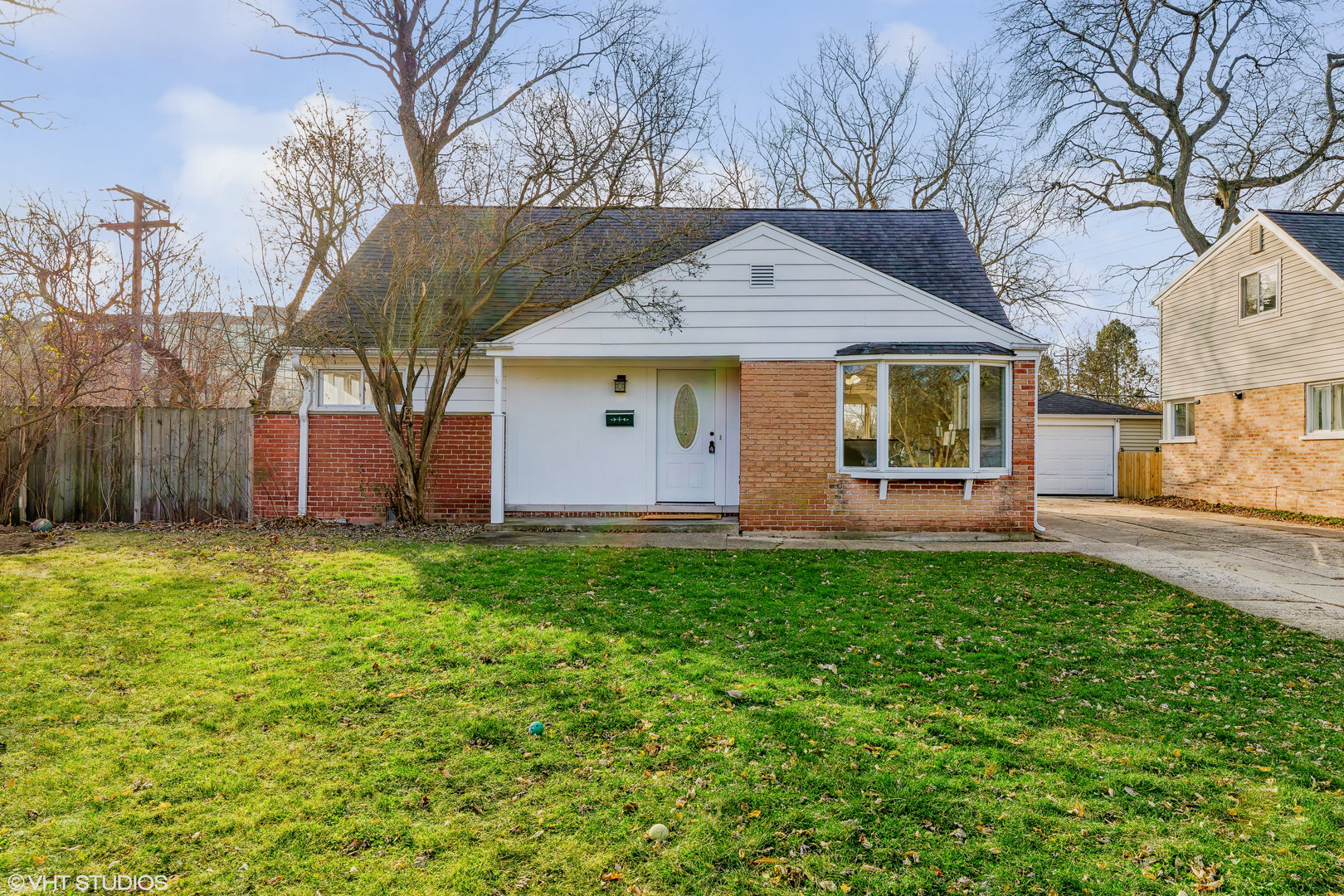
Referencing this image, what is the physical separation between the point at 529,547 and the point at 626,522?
223cm

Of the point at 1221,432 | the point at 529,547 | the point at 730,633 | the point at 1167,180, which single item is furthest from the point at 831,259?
the point at 1167,180

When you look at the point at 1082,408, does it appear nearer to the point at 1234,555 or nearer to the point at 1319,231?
the point at 1319,231

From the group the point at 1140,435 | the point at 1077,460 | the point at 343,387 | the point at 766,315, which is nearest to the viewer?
the point at 766,315

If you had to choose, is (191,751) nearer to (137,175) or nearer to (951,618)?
(951,618)

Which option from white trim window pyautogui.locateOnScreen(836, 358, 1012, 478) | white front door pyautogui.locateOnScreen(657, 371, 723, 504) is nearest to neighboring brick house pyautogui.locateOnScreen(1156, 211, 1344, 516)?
white trim window pyautogui.locateOnScreen(836, 358, 1012, 478)

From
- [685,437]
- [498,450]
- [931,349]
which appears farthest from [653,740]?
[685,437]

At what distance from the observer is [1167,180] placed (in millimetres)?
22000

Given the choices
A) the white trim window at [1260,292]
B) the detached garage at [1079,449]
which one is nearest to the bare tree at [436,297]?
the white trim window at [1260,292]

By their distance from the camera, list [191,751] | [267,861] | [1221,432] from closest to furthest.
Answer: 1. [267,861]
2. [191,751]
3. [1221,432]

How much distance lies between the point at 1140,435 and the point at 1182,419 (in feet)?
10.1

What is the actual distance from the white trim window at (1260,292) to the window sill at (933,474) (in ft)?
35.4

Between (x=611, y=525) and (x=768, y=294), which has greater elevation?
(x=768, y=294)

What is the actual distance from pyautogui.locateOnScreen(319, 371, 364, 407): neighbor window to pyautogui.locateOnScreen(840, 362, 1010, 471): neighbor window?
787 cm

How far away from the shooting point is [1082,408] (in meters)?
21.2
